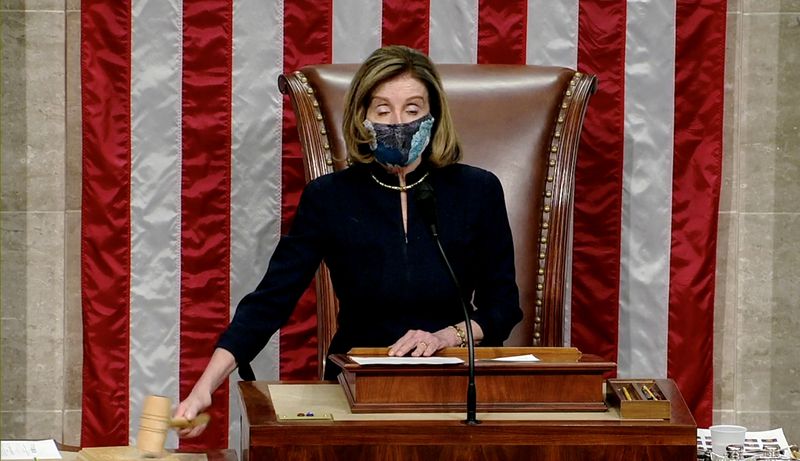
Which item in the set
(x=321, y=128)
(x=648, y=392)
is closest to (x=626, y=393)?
(x=648, y=392)

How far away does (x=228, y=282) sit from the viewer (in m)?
3.74

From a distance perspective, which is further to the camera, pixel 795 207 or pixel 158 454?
pixel 795 207

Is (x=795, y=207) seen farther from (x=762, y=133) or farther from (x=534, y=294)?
(x=534, y=294)

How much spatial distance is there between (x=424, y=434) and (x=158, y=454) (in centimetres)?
44

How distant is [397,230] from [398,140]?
0.23m

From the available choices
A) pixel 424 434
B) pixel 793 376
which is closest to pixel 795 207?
pixel 793 376

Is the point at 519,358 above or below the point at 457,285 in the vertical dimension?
below

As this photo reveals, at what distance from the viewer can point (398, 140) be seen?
279 cm

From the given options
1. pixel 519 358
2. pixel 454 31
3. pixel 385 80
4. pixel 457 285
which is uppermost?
pixel 454 31

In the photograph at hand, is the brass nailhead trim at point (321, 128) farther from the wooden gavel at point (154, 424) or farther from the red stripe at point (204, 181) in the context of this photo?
the wooden gavel at point (154, 424)

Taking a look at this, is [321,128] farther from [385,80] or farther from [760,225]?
[760,225]

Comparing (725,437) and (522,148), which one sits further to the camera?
(522,148)

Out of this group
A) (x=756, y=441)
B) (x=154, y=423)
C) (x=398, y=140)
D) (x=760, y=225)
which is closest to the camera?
(x=154, y=423)

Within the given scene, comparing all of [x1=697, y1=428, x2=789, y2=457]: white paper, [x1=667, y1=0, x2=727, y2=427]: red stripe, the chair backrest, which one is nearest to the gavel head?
[x1=697, y1=428, x2=789, y2=457]: white paper
